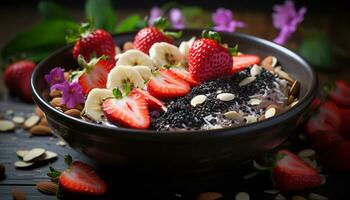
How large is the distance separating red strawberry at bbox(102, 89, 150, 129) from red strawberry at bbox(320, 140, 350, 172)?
38cm

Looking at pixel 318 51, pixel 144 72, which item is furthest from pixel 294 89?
pixel 318 51

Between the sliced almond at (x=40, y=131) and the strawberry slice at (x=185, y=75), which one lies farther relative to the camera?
the sliced almond at (x=40, y=131)

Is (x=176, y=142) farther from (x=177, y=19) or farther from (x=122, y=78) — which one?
(x=177, y=19)

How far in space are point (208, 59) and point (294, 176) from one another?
0.87 feet

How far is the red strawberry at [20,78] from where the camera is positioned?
53.2 inches

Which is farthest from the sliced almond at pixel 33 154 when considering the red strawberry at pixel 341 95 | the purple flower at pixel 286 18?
the purple flower at pixel 286 18

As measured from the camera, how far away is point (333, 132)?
3.56 feet

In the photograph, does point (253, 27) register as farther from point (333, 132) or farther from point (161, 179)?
point (161, 179)

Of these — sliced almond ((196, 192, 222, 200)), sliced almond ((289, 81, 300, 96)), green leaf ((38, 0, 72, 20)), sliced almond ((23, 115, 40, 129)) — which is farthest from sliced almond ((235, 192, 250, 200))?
green leaf ((38, 0, 72, 20))

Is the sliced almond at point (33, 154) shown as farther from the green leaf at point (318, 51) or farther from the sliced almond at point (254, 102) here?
the green leaf at point (318, 51)

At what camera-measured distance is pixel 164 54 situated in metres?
1.10

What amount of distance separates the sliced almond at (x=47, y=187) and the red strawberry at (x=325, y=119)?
53cm

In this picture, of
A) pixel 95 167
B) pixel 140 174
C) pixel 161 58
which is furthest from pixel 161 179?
pixel 161 58

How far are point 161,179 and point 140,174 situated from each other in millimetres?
42
